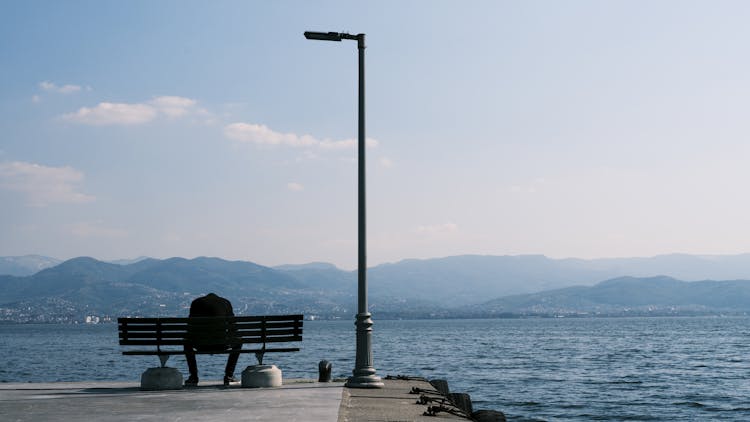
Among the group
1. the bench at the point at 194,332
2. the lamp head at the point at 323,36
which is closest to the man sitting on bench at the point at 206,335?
the bench at the point at 194,332

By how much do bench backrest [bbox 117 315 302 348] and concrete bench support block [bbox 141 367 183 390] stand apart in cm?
57

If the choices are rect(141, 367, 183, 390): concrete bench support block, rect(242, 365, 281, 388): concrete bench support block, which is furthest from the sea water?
rect(141, 367, 183, 390): concrete bench support block

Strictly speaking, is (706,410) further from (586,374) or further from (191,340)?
(191,340)

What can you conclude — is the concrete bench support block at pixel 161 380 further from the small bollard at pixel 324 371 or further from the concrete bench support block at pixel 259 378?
the small bollard at pixel 324 371

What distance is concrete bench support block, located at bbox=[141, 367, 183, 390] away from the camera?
17.5 m

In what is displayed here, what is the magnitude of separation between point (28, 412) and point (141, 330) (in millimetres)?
4133

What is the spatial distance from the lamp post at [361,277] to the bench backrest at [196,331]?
4.90 feet

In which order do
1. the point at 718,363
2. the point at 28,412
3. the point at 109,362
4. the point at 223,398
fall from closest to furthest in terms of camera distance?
the point at 28,412
the point at 223,398
the point at 718,363
the point at 109,362

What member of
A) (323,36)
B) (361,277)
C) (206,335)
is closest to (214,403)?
(206,335)

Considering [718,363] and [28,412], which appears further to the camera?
[718,363]

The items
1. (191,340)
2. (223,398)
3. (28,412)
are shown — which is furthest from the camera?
(191,340)

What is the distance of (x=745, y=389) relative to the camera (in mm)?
44875

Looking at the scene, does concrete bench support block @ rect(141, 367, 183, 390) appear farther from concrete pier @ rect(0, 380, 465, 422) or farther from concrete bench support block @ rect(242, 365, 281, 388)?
concrete bench support block @ rect(242, 365, 281, 388)

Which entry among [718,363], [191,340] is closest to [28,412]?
[191,340]
